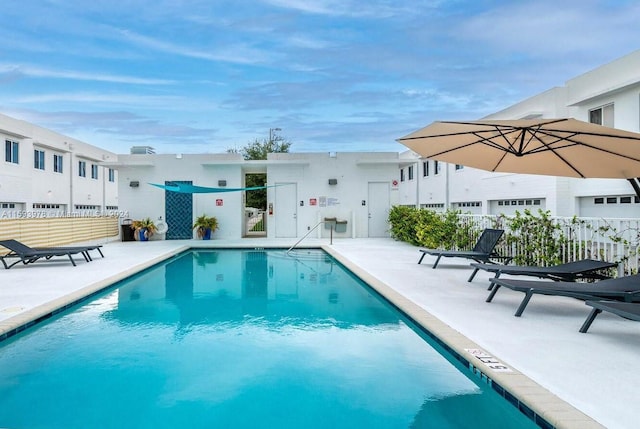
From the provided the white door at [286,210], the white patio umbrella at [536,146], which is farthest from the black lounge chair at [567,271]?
the white door at [286,210]

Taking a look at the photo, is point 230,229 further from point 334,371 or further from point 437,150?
point 334,371

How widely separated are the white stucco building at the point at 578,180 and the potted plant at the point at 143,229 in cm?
A: 931

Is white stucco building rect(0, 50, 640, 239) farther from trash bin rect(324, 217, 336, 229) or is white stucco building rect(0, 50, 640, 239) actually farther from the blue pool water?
the blue pool water

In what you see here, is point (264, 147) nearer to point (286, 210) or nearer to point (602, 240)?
point (286, 210)

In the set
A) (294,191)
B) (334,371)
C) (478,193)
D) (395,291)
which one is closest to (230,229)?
(294,191)

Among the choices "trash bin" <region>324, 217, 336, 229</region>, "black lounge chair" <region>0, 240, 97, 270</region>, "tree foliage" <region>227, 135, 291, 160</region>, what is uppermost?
"tree foliage" <region>227, 135, 291, 160</region>

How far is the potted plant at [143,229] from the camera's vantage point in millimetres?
15727

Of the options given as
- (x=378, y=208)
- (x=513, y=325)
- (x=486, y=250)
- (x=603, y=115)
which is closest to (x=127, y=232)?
(x=378, y=208)

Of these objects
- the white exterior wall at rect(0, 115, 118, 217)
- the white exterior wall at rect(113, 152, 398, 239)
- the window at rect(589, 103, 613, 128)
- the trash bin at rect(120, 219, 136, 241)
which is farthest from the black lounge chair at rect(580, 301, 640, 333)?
the white exterior wall at rect(0, 115, 118, 217)

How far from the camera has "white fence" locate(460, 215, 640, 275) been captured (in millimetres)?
5750

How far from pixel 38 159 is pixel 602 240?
72.5ft

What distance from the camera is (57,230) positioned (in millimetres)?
13117

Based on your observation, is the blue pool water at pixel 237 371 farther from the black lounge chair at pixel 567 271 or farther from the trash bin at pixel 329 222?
the trash bin at pixel 329 222

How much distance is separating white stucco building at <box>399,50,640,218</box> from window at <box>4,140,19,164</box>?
15629 mm
